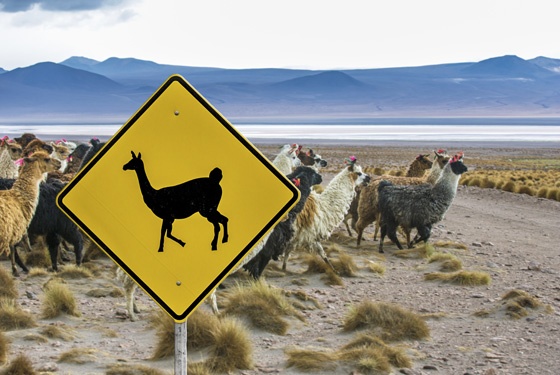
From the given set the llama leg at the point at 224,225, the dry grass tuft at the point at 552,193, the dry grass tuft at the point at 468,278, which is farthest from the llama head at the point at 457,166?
the dry grass tuft at the point at 552,193

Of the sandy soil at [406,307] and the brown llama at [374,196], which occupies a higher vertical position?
the brown llama at [374,196]

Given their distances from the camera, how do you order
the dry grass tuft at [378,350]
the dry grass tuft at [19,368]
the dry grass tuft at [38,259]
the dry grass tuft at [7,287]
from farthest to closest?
the dry grass tuft at [38,259] < the dry grass tuft at [7,287] < the dry grass tuft at [378,350] < the dry grass tuft at [19,368]

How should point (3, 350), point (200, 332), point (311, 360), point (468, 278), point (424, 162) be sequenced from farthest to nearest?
1. point (424, 162)
2. point (468, 278)
3. point (200, 332)
4. point (311, 360)
5. point (3, 350)

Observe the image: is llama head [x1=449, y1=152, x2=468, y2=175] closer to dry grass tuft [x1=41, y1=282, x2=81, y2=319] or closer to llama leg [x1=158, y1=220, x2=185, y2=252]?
dry grass tuft [x1=41, y1=282, x2=81, y2=319]

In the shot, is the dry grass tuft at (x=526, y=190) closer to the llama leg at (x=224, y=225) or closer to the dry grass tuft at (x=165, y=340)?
the dry grass tuft at (x=165, y=340)

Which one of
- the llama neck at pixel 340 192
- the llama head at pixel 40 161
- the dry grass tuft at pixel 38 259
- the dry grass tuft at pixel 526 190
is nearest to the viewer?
the llama head at pixel 40 161

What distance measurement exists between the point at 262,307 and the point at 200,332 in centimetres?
105

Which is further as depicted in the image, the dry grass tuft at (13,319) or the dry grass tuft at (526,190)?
the dry grass tuft at (526,190)

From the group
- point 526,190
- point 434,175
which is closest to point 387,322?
point 434,175

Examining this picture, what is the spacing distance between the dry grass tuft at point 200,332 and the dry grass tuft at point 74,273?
3288 mm

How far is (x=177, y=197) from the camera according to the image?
8.39ft

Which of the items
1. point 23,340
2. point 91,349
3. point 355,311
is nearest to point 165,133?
point 91,349

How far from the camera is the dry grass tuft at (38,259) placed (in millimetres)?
8680

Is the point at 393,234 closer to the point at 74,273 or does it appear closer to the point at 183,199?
the point at 74,273
